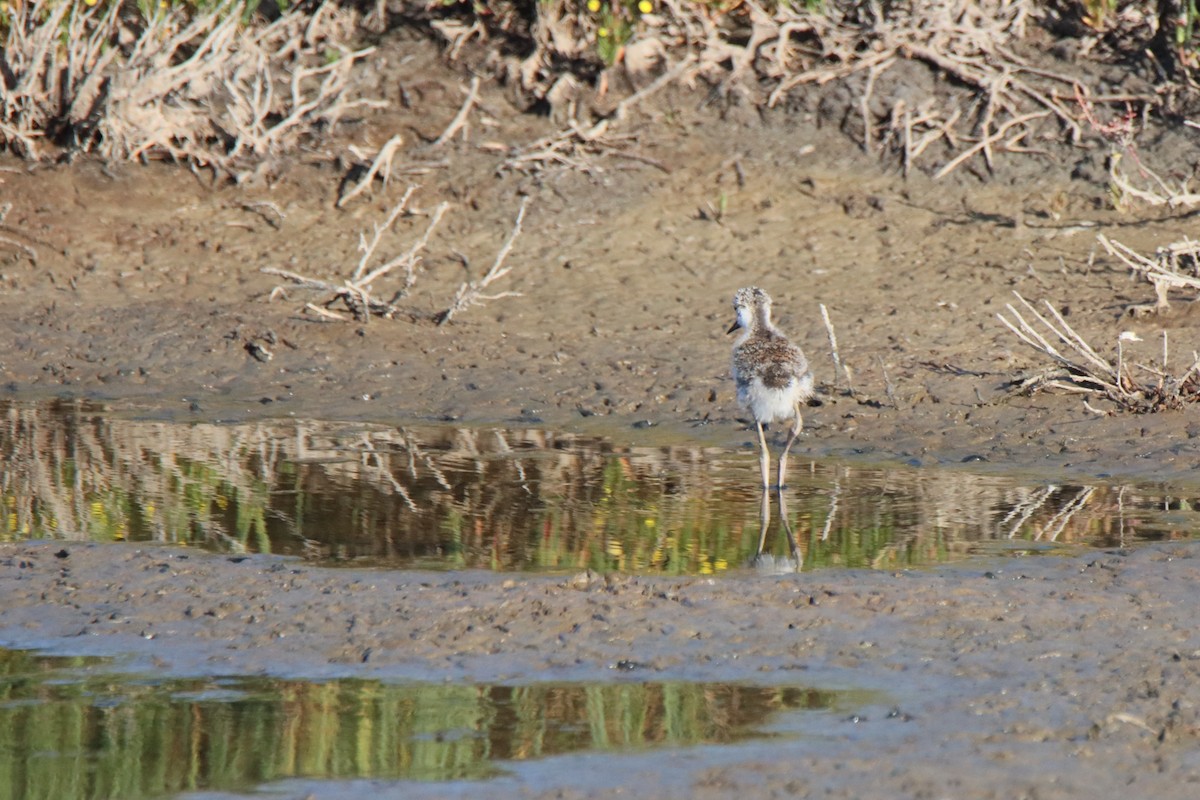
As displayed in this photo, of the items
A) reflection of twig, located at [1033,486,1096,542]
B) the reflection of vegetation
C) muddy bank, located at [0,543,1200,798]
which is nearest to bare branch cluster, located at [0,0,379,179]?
muddy bank, located at [0,543,1200,798]

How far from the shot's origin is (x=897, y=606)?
17.4 feet

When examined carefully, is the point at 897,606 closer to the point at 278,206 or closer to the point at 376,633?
the point at 376,633

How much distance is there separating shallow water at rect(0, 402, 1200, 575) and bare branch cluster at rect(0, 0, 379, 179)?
11.5 ft

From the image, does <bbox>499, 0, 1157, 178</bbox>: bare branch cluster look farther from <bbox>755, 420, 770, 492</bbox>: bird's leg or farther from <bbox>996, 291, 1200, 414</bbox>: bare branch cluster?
A: <bbox>755, 420, 770, 492</bbox>: bird's leg

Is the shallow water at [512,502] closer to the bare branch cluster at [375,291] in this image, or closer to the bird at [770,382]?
the bird at [770,382]

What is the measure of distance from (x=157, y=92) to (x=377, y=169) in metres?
1.57

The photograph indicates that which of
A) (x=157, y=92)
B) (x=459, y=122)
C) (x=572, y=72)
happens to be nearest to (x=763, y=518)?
(x=459, y=122)

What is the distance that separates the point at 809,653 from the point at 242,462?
149 inches

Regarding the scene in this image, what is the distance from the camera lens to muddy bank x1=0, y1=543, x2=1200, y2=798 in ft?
13.3

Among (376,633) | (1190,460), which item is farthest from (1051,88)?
(376,633)

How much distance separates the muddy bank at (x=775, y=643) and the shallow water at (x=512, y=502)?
37 centimetres

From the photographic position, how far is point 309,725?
173 inches

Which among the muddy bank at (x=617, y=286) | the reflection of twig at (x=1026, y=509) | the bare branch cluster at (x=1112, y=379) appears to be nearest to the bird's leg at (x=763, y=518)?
the reflection of twig at (x=1026, y=509)

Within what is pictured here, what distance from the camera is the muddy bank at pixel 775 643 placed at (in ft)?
13.3
